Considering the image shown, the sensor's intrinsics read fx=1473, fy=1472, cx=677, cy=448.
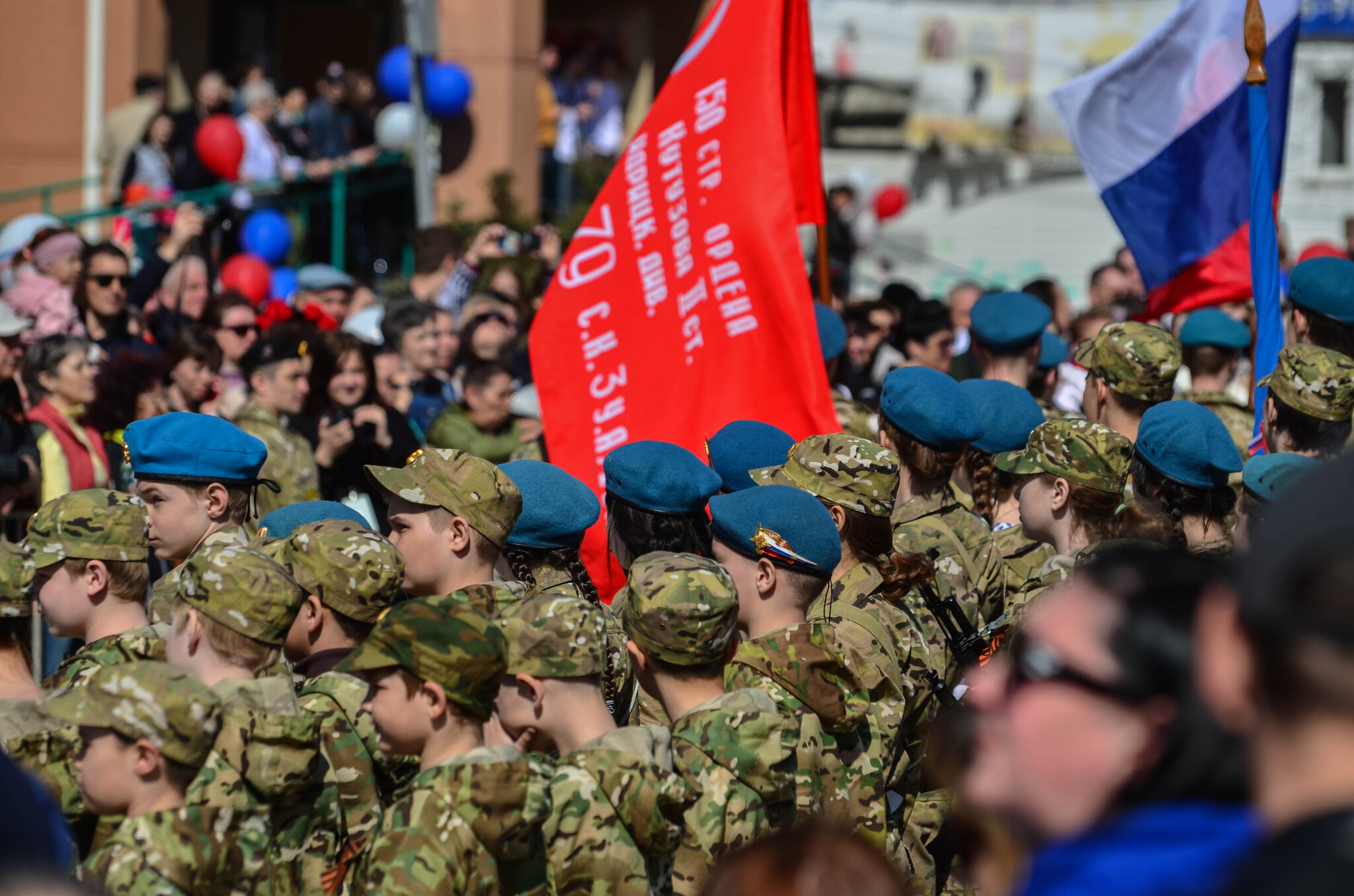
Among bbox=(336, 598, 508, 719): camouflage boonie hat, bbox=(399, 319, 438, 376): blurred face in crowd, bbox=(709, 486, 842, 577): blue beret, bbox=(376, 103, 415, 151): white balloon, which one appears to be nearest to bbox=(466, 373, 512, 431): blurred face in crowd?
bbox=(399, 319, 438, 376): blurred face in crowd

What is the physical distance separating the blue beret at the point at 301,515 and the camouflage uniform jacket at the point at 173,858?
4.93ft

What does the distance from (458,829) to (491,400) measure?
4.53m

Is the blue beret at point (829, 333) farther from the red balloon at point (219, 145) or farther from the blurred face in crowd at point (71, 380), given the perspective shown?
the red balloon at point (219, 145)

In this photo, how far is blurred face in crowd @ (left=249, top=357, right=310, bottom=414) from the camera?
722 cm

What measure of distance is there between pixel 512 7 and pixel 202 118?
12.5 feet

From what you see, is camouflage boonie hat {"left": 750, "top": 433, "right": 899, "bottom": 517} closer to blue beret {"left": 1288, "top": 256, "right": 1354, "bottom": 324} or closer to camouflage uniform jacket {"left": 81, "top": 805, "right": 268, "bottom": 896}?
camouflage uniform jacket {"left": 81, "top": 805, "right": 268, "bottom": 896}

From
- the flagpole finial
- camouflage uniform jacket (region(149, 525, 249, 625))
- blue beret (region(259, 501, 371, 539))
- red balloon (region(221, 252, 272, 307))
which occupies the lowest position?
red balloon (region(221, 252, 272, 307))

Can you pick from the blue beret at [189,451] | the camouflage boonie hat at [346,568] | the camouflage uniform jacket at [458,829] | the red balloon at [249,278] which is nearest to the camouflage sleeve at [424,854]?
the camouflage uniform jacket at [458,829]

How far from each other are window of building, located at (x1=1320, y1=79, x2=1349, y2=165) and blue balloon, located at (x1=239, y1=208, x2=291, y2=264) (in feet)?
61.7

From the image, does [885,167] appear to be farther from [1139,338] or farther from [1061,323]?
[1139,338]

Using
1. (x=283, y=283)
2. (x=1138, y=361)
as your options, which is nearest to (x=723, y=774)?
(x=1138, y=361)

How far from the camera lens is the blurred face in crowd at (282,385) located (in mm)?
7223

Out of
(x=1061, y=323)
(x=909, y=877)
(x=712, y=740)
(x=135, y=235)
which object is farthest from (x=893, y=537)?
(x=135, y=235)

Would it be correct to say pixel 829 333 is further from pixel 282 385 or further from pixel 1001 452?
pixel 282 385
